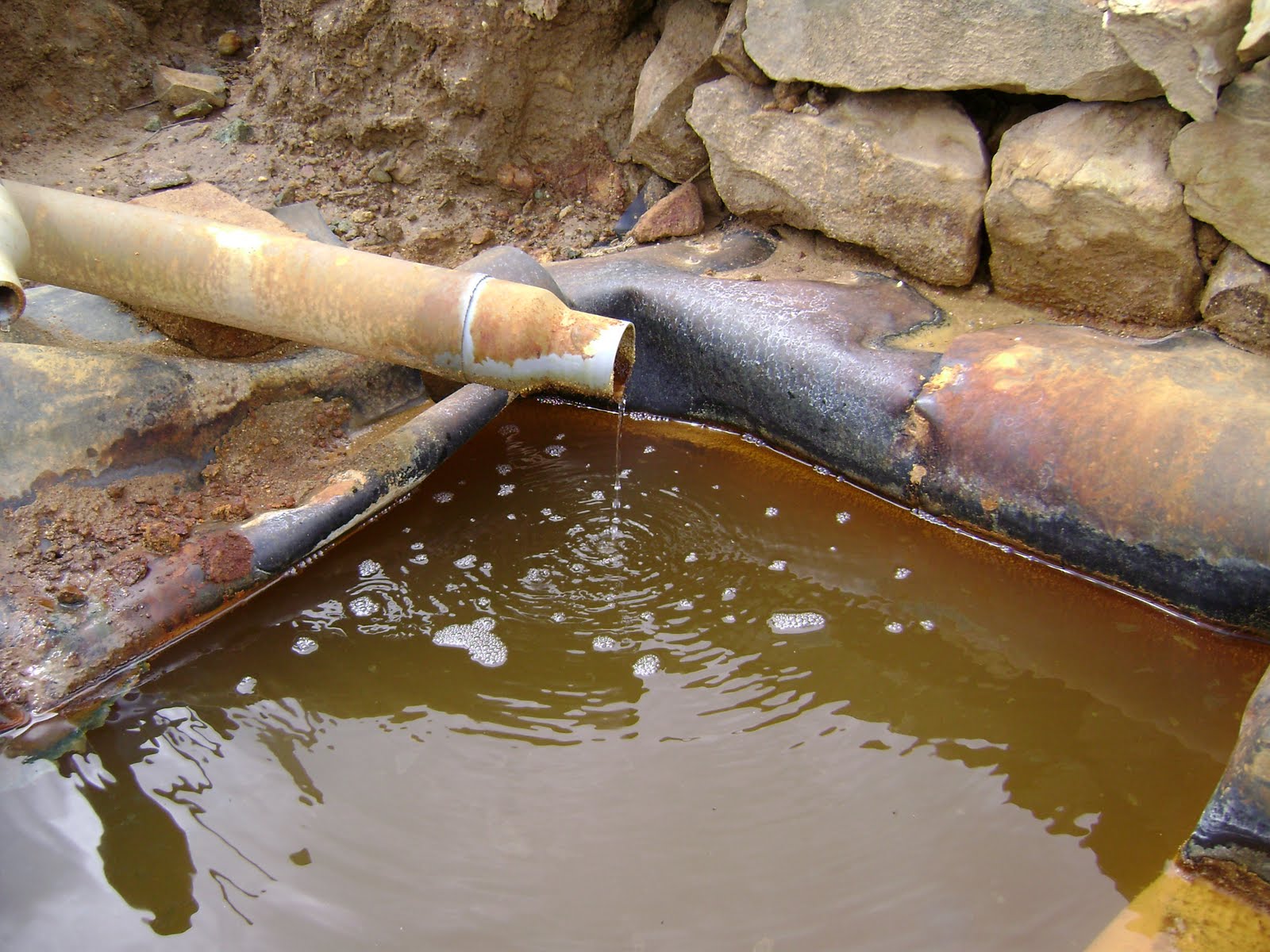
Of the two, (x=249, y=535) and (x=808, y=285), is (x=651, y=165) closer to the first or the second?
(x=808, y=285)

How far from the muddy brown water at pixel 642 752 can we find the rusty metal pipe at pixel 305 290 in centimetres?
68

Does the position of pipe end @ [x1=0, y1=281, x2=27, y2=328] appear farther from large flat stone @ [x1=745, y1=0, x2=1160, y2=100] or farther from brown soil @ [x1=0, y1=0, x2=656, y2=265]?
large flat stone @ [x1=745, y1=0, x2=1160, y2=100]

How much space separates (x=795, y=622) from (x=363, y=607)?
4.27 feet

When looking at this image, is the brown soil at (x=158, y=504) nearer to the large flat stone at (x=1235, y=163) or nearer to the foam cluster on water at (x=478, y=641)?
the foam cluster on water at (x=478, y=641)

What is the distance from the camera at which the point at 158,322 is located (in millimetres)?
3219

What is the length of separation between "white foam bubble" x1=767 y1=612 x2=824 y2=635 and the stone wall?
153 cm

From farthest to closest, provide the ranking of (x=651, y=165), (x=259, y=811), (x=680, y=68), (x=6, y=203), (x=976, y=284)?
(x=651, y=165), (x=680, y=68), (x=976, y=284), (x=6, y=203), (x=259, y=811)

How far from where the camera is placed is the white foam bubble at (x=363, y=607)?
9.52 ft

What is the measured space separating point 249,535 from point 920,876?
2.07 m

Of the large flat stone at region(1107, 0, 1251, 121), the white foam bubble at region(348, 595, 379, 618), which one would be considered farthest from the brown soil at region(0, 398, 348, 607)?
the large flat stone at region(1107, 0, 1251, 121)

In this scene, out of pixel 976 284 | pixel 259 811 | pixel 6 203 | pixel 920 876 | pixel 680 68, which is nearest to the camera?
pixel 920 876

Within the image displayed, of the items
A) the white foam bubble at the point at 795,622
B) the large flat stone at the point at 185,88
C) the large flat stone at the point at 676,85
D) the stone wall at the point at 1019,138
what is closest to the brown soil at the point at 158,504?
the white foam bubble at the point at 795,622

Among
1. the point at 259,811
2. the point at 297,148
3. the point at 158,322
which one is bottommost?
the point at 259,811

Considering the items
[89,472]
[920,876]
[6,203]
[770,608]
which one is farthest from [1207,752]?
[6,203]
